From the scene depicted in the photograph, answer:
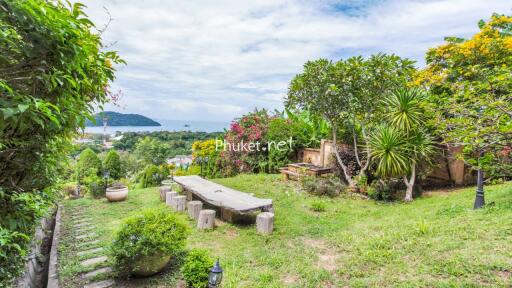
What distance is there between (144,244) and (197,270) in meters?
0.88

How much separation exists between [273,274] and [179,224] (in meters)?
1.56

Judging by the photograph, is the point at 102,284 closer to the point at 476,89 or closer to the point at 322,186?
the point at 476,89

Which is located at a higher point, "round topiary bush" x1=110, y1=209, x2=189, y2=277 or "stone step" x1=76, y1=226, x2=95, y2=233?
"round topiary bush" x1=110, y1=209, x2=189, y2=277

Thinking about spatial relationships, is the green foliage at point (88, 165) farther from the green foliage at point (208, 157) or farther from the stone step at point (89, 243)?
the stone step at point (89, 243)

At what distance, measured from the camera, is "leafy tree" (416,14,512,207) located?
90.6 inches

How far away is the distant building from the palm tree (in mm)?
9161

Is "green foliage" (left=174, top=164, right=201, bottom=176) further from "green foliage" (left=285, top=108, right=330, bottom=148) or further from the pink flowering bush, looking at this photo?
"green foliage" (left=285, top=108, right=330, bottom=148)

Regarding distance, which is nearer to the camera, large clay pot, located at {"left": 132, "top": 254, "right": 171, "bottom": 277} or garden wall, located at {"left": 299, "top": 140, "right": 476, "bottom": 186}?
large clay pot, located at {"left": 132, "top": 254, "right": 171, "bottom": 277}

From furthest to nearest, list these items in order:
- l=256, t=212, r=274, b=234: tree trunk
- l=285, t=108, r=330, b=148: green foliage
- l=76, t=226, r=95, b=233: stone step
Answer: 1. l=285, t=108, r=330, b=148: green foliage
2. l=76, t=226, r=95, b=233: stone step
3. l=256, t=212, r=274, b=234: tree trunk

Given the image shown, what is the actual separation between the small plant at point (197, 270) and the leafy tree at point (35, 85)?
1683mm

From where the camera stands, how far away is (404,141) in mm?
7258

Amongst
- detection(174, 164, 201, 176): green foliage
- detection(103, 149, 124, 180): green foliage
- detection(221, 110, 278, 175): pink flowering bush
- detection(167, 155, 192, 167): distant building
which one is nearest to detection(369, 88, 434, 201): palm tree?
detection(221, 110, 278, 175): pink flowering bush

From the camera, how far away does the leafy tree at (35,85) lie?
4.41 feet

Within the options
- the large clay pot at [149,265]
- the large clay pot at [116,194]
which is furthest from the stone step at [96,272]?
the large clay pot at [116,194]
